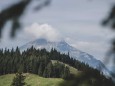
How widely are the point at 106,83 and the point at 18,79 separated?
88.6 meters

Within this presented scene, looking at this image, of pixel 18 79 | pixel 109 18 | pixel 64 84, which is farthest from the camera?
pixel 18 79

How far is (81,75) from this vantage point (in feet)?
17.9

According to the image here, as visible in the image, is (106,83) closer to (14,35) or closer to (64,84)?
(64,84)

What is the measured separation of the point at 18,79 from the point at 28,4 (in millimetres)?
88440

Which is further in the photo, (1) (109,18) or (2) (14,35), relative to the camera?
(1) (109,18)

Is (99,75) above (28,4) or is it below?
below

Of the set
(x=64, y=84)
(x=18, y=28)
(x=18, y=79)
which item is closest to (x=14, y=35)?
(x=18, y=28)

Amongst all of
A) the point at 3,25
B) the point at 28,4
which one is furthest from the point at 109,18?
the point at 3,25

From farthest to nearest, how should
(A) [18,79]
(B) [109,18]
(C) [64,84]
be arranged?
(A) [18,79], (B) [109,18], (C) [64,84]

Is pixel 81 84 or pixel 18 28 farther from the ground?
pixel 18 28

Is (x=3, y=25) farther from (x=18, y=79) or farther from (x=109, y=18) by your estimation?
(x=18, y=79)

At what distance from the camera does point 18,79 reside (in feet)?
304


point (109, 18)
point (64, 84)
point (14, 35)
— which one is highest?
point (109, 18)

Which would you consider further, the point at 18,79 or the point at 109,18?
the point at 18,79
